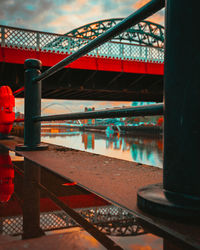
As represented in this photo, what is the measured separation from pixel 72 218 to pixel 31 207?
19 centimetres

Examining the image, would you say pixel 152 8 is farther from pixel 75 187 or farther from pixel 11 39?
pixel 11 39

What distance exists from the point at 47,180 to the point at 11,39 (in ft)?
33.9

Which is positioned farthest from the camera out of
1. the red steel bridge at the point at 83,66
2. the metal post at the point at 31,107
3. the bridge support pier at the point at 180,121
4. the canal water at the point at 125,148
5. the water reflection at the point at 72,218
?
the red steel bridge at the point at 83,66

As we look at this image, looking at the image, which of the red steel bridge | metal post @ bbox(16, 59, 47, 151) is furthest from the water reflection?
the red steel bridge

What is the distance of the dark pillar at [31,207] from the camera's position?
2.13 ft

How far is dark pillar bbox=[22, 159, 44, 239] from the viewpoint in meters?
0.65

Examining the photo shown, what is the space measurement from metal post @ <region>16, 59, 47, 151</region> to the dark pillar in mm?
1308

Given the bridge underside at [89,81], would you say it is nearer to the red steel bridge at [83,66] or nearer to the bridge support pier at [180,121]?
the red steel bridge at [83,66]

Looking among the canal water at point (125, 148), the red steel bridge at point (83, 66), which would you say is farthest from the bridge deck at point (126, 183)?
the red steel bridge at point (83, 66)

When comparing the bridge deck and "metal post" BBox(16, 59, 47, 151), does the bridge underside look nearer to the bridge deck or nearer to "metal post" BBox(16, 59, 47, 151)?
"metal post" BBox(16, 59, 47, 151)

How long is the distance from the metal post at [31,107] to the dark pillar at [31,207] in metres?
1.31

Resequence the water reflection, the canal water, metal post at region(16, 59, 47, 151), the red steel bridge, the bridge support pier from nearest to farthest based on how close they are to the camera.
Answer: the water reflection < the bridge support pier < metal post at region(16, 59, 47, 151) < the canal water < the red steel bridge

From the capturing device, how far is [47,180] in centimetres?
128

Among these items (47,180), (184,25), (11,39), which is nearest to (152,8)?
(184,25)
